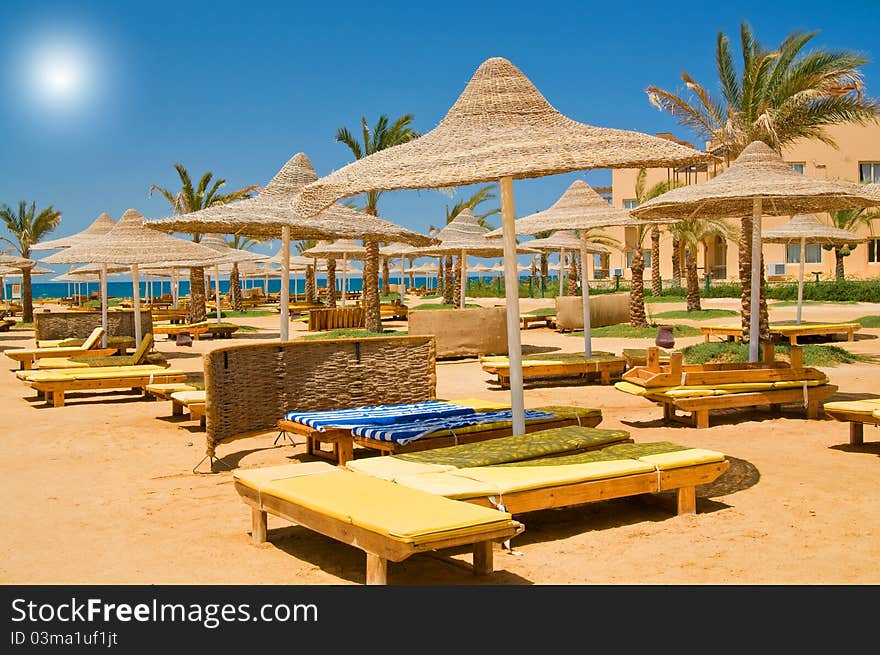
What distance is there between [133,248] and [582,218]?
738 cm

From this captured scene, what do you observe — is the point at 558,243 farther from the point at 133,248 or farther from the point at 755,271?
the point at 755,271

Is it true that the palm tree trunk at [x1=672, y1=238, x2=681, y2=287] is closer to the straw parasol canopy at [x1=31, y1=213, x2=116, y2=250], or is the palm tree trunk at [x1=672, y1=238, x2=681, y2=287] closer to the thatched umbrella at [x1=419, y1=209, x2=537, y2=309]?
the thatched umbrella at [x1=419, y1=209, x2=537, y2=309]

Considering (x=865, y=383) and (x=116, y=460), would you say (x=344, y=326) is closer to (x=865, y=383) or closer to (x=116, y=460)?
(x=865, y=383)

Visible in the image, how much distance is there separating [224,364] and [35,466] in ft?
6.11

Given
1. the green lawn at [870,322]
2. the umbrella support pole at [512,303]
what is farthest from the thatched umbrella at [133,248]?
the green lawn at [870,322]

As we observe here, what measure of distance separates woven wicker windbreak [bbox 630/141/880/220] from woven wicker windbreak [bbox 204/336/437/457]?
13.4 ft

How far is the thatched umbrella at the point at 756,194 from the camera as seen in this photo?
10.9m

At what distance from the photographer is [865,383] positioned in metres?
13.4

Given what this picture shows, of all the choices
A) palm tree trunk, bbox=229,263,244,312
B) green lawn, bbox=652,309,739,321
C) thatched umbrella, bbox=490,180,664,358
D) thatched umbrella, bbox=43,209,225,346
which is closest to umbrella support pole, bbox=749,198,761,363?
thatched umbrella, bbox=490,180,664,358

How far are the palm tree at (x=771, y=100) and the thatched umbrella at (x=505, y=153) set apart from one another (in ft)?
31.4

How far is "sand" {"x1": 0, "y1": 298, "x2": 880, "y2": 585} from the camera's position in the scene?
16.2 feet

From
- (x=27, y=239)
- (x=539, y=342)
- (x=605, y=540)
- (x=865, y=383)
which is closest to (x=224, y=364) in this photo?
(x=605, y=540)

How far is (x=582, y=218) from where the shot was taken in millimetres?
15391

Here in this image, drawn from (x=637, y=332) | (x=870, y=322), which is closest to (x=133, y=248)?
(x=637, y=332)
